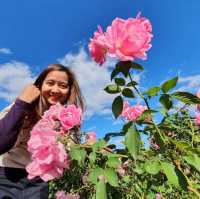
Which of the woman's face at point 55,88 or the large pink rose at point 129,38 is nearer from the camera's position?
the large pink rose at point 129,38

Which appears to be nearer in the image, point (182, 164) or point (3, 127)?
point (182, 164)

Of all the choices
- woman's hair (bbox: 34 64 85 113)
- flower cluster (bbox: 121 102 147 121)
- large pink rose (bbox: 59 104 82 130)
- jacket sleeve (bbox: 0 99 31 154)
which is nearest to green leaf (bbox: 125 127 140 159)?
large pink rose (bbox: 59 104 82 130)

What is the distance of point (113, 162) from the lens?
149 cm

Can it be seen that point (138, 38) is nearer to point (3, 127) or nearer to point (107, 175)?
point (107, 175)

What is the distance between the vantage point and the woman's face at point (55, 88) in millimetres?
2807

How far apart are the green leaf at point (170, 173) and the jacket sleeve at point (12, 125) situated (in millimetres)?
1059

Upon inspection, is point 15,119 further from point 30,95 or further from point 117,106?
point 117,106

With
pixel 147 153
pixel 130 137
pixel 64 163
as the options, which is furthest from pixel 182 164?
pixel 64 163

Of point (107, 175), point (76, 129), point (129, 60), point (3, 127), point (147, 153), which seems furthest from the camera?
point (3, 127)

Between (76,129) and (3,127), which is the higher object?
(3,127)

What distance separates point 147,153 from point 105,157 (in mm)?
158

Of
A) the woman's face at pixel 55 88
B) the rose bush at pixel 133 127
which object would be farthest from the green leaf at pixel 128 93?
the woman's face at pixel 55 88

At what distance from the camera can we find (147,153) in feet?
5.27

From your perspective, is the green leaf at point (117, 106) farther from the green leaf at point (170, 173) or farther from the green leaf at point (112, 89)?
the green leaf at point (170, 173)
